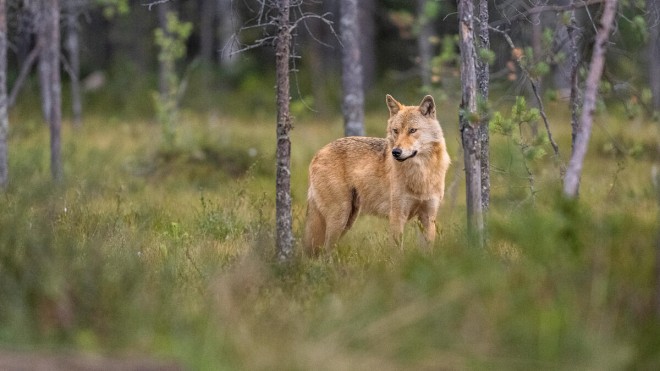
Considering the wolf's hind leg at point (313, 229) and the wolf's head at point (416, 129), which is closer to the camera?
the wolf's head at point (416, 129)

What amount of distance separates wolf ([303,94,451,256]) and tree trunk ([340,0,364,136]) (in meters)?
3.27

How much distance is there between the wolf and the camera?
29.5 feet

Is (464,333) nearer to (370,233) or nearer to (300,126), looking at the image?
(370,233)

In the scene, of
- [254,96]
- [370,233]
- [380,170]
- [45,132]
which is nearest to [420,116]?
[380,170]

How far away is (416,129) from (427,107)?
0.25m

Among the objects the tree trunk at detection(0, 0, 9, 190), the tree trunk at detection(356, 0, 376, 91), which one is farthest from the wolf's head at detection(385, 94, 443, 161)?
the tree trunk at detection(356, 0, 376, 91)

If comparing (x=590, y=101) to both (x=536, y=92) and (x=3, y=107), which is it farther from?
(x=3, y=107)

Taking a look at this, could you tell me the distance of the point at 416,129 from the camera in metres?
8.95

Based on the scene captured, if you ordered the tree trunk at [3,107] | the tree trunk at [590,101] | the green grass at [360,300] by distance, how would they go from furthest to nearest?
the tree trunk at [3,107] → the tree trunk at [590,101] → the green grass at [360,300]

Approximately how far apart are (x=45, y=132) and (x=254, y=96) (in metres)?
10.6

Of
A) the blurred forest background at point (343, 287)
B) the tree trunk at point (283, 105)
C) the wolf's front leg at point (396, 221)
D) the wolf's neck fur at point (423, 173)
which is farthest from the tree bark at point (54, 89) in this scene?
the tree trunk at point (283, 105)

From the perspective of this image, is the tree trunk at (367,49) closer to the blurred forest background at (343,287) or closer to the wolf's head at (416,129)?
the blurred forest background at (343,287)

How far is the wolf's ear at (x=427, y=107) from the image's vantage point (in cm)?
896

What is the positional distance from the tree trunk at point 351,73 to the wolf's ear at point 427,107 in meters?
3.83
